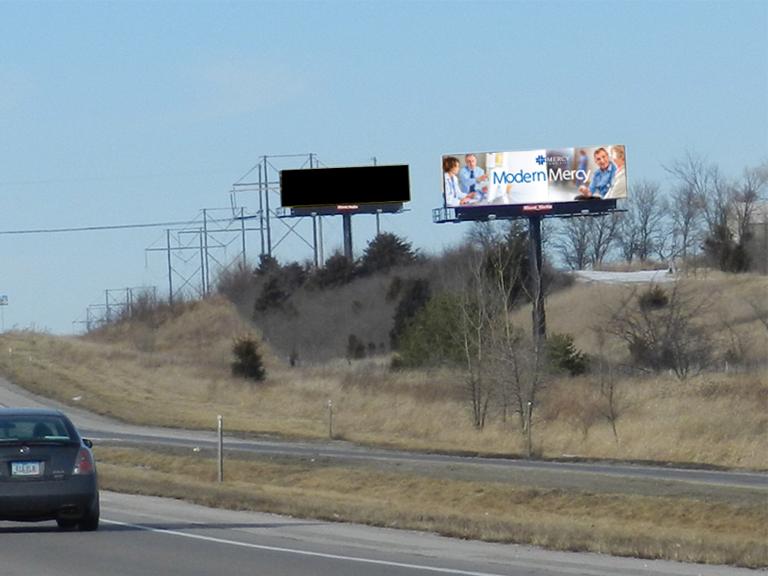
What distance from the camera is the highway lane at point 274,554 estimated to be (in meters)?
14.0

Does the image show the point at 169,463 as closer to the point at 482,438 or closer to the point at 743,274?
the point at 482,438

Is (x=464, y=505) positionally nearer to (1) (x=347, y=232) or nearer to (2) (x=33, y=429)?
(2) (x=33, y=429)

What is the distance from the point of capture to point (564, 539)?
53.7 ft

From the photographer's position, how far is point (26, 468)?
17.1m

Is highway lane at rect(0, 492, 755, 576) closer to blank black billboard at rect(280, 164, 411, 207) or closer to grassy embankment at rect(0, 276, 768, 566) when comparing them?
grassy embankment at rect(0, 276, 768, 566)

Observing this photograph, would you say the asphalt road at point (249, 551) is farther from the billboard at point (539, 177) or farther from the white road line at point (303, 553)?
the billboard at point (539, 177)

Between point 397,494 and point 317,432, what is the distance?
67.6 feet

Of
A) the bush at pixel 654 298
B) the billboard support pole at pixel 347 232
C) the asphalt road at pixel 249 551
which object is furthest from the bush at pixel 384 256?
the asphalt road at pixel 249 551

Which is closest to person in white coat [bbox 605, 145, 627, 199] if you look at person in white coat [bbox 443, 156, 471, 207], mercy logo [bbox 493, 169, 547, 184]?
mercy logo [bbox 493, 169, 547, 184]

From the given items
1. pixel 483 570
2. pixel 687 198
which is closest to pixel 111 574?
pixel 483 570

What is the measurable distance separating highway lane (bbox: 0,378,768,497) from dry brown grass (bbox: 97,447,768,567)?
1.48m

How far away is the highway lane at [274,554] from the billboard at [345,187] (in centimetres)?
6990

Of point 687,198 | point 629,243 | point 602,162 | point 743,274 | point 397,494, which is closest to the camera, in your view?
point 397,494

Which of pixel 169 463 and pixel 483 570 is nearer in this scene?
pixel 483 570
